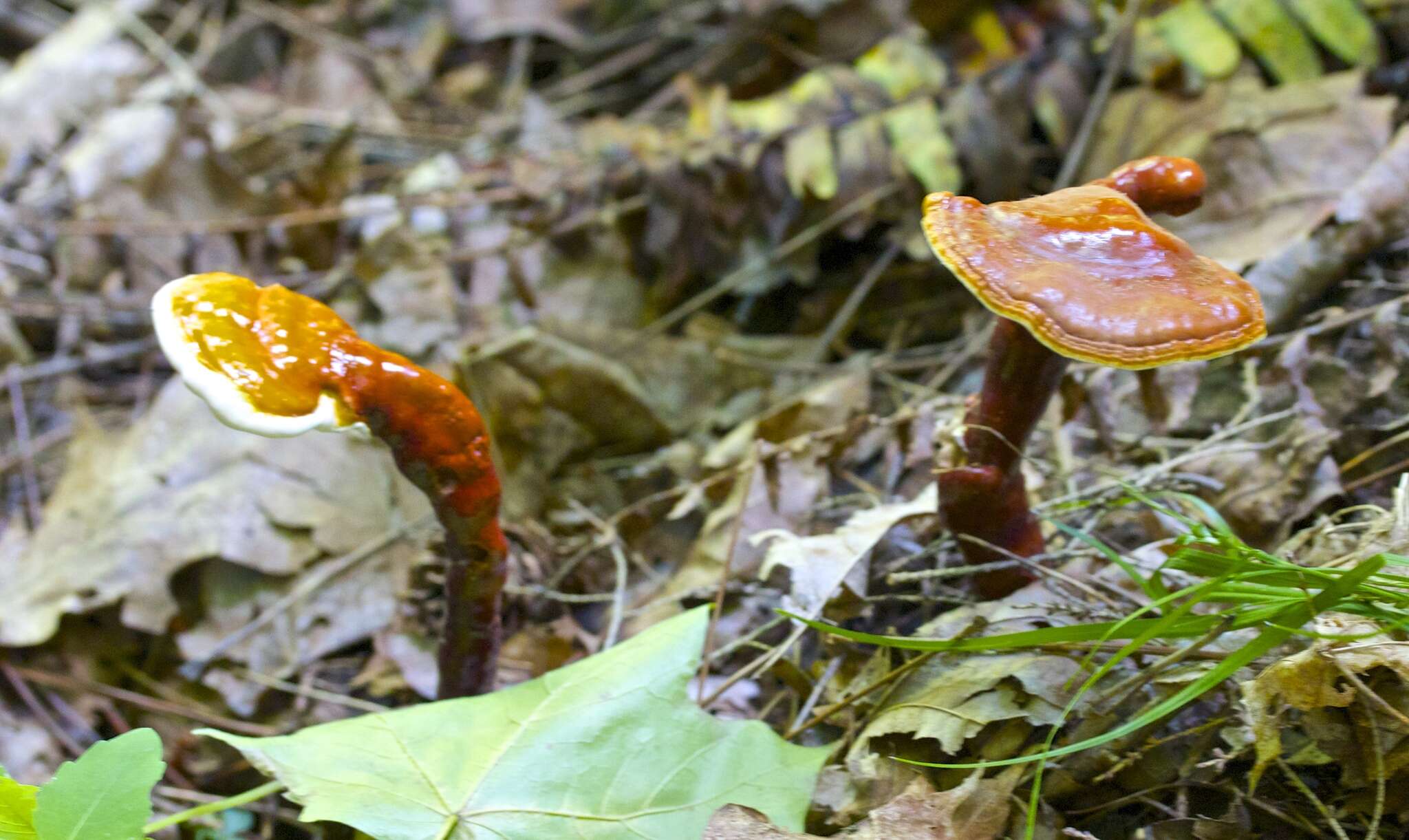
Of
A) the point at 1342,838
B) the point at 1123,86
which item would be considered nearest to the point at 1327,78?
the point at 1123,86

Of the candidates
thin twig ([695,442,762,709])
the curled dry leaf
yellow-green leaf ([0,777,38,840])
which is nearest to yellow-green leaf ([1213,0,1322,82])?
thin twig ([695,442,762,709])

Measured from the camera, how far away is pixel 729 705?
2045 mm

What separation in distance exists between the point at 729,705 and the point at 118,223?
3571 mm

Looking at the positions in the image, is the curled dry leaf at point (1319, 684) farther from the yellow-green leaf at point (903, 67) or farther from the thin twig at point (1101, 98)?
the yellow-green leaf at point (903, 67)

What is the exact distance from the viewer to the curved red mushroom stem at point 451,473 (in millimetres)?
1626

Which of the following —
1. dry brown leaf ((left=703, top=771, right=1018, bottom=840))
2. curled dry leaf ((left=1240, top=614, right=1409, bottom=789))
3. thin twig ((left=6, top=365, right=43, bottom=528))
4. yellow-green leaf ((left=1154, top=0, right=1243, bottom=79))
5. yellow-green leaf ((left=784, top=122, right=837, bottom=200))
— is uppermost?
yellow-green leaf ((left=1154, top=0, right=1243, bottom=79))

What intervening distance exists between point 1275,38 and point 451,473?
9.88 ft

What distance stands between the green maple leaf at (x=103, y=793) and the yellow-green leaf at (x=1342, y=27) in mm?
3674

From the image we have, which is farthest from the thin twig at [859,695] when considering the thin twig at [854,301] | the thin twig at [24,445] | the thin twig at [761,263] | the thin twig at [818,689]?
the thin twig at [24,445]

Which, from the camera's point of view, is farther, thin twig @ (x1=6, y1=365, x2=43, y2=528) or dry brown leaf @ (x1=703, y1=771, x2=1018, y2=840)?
thin twig @ (x1=6, y1=365, x2=43, y2=528)

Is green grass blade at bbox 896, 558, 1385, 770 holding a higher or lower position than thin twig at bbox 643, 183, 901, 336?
higher

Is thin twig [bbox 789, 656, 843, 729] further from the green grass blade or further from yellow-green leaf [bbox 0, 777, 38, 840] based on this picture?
yellow-green leaf [bbox 0, 777, 38, 840]

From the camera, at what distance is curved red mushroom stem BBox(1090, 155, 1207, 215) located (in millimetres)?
1693

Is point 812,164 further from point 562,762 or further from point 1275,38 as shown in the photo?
point 562,762
